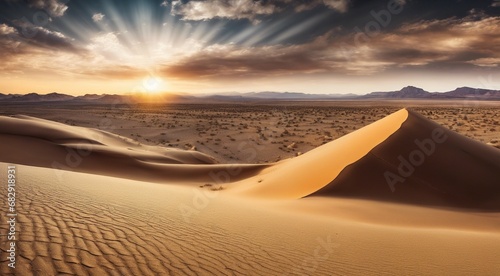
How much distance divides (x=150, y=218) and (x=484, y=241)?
5.65 meters

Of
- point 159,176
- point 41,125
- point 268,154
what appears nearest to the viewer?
point 159,176

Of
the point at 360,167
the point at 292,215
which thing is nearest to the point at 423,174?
the point at 360,167

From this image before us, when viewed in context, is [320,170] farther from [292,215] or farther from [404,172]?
[292,215]

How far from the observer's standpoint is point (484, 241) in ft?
17.3

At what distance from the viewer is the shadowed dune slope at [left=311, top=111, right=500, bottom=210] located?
28.3 ft

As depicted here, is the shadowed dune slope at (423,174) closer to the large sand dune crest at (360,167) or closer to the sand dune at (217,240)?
the large sand dune crest at (360,167)

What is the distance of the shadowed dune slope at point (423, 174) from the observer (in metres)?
8.63

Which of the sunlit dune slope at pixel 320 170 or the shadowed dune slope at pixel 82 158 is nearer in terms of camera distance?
the sunlit dune slope at pixel 320 170

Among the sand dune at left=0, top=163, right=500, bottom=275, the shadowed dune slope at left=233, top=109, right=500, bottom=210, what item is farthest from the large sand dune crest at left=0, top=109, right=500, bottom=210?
the sand dune at left=0, top=163, right=500, bottom=275

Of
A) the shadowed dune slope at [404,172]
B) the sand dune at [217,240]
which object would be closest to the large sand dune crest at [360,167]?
the shadowed dune slope at [404,172]

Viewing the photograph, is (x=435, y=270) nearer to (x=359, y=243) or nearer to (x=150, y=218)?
(x=359, y=243)

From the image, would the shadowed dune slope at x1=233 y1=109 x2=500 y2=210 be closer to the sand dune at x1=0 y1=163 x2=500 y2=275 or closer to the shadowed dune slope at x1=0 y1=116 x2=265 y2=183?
the sand dune at x1=0 y1=163 x2=500 y2=275

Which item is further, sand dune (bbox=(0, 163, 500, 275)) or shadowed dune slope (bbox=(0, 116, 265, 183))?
shadowed dune slope (bbox=(0, 116, 265, 183))

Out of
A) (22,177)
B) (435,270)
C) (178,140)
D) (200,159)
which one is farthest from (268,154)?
(435,270)
